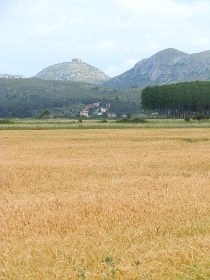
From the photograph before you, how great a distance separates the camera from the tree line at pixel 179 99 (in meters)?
174

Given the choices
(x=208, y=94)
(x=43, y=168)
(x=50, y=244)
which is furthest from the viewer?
(x=208, y=94)

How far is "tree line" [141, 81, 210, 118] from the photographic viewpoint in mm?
174000

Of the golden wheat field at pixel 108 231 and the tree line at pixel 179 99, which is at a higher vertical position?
the tree line at pixel 179 99

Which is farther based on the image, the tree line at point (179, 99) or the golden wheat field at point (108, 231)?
the tree line at point (179, 99)

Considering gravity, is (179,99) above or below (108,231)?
above

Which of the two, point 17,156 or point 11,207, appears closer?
point 11,207

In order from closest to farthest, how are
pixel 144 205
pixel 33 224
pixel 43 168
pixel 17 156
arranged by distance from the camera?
pixel 33 224
pixel 144 205
pixel 43 168
pixel 17 156

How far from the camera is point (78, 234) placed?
1062cm

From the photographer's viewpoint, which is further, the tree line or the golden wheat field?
the tree line

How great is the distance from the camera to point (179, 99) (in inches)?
6890

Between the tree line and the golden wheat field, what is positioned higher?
the tree line

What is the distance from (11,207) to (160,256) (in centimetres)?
629

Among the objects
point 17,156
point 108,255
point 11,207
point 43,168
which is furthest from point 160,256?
point 17,156

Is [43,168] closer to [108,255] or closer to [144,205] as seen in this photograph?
[144,205]
